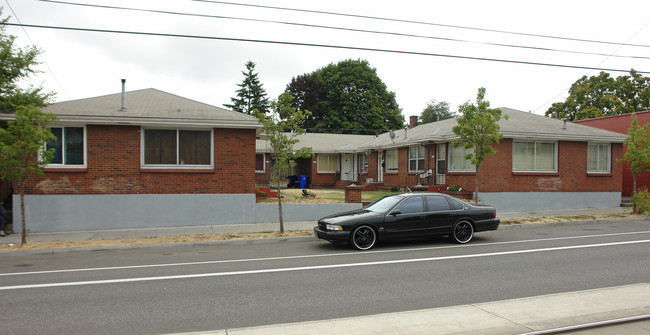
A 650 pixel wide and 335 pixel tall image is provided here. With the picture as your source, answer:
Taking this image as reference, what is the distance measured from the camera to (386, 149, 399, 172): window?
25.6m

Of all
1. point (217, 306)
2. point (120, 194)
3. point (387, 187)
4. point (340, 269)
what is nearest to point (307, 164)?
point (387, 187)

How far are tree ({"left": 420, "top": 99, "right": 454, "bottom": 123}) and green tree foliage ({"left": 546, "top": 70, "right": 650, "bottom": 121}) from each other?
34.2 metres

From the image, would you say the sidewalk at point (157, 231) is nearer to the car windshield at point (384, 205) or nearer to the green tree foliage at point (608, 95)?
the car windshield at point (384, 205)

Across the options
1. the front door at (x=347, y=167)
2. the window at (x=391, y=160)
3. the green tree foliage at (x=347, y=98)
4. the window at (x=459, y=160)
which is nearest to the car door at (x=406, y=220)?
the window at (x=459, y=160)

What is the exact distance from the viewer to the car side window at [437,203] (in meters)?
11.4

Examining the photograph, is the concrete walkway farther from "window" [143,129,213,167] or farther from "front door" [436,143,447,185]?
"front door" [436,143,447,185]

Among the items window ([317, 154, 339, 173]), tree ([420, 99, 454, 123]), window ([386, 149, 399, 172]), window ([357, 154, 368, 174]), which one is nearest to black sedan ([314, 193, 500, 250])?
window ([386, 149, 399, 172])

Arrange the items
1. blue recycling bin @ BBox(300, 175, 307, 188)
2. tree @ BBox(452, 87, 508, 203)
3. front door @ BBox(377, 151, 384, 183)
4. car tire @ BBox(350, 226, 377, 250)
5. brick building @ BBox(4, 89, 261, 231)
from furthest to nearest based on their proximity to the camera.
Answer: blue recycling bin @ BBox(300, 175, 307, 188) < front door @ BBox(377, 151, 384, 183) < tree @ BBox(452, 87, 508, 203) < brick building @ BBox(4, 89, 261, 231) < car tire @ BBox(350, 226, 377, 250)

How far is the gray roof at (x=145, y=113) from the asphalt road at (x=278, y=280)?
519 cm

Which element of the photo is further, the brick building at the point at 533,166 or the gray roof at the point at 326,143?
the gray roof at the point at 326,143

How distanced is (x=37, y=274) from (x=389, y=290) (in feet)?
22.4

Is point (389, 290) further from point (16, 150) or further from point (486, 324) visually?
point (16, 150)

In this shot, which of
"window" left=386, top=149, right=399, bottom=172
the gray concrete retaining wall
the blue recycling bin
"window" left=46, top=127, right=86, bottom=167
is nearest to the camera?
the gray concrete retaining wall

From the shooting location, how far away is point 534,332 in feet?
15.4
